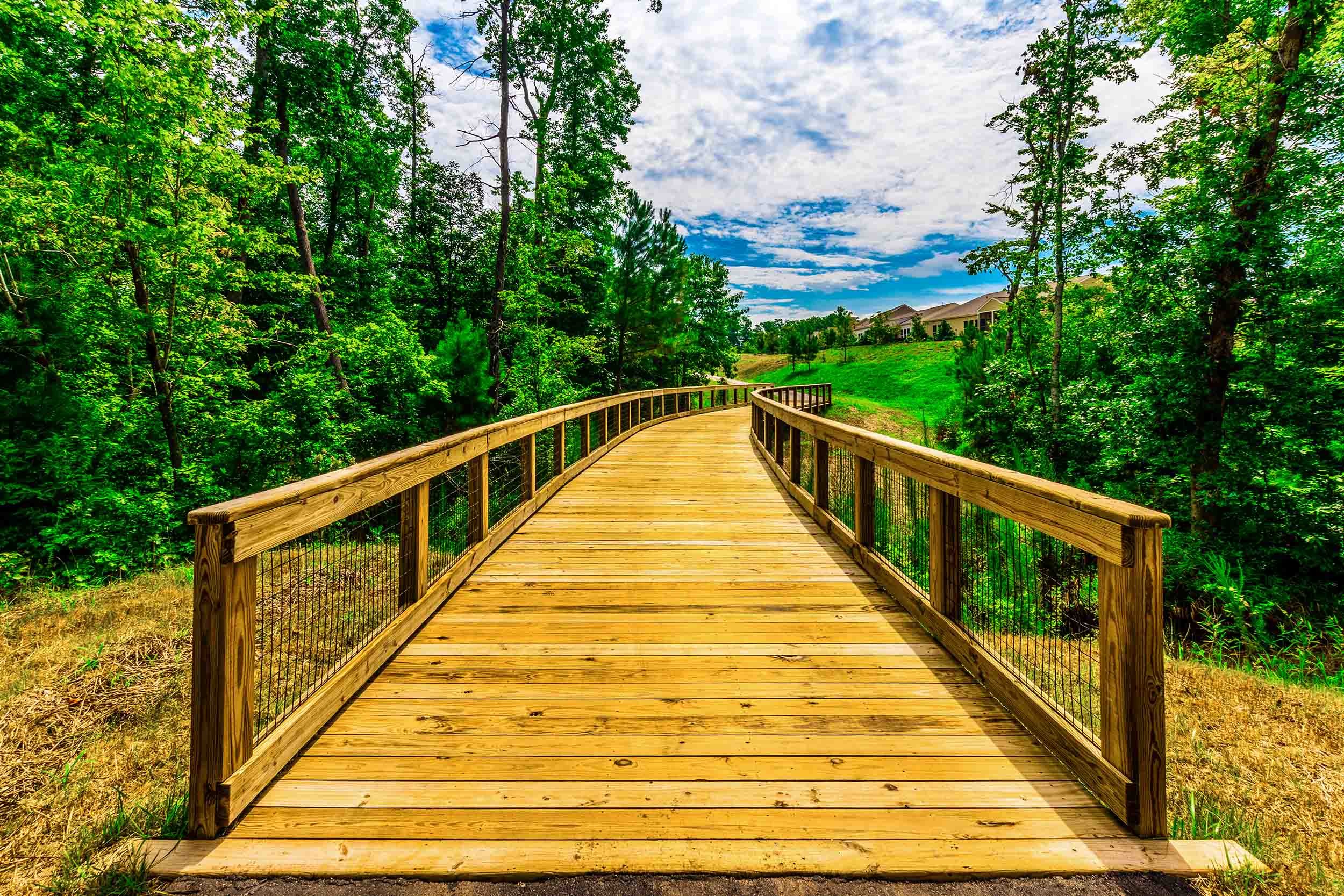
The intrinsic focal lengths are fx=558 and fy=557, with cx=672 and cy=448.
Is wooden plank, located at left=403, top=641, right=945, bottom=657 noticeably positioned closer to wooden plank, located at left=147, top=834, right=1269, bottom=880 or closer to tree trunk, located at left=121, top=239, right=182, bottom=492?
wooden plank, located at left=147, top=834, right=1269, bottom=880

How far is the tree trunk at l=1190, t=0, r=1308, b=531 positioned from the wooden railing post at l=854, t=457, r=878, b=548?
7.80m

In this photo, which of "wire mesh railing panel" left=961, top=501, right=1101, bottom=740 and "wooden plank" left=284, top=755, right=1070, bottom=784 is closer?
"wooden plank" left=284, top=755, right=1070, bottom=784

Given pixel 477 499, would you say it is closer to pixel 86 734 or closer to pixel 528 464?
pixel 528 464

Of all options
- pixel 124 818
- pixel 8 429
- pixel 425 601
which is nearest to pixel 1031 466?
pixel 425 601

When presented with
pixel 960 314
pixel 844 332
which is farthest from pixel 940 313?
pixel 844 332

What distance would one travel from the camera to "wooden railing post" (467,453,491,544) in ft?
14.0

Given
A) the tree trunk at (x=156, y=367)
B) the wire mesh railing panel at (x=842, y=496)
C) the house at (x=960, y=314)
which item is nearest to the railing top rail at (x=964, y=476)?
the wire mesh railing panel at (x=842, y=496)

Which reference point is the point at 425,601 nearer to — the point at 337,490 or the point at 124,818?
the point at 337,490

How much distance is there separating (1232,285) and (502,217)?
51.0 ft

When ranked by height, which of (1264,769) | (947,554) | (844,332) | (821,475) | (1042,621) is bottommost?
(1042,621)

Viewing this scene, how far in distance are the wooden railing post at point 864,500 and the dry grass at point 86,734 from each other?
3851 millimetres

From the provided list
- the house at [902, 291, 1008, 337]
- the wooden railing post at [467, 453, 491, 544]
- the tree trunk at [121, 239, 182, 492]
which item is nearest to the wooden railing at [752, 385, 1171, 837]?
the wooden railing post at [467, 453, 491, 544]

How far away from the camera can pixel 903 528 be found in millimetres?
4336

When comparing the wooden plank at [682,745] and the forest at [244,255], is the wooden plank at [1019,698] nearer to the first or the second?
the wooden plank at [682,745]
